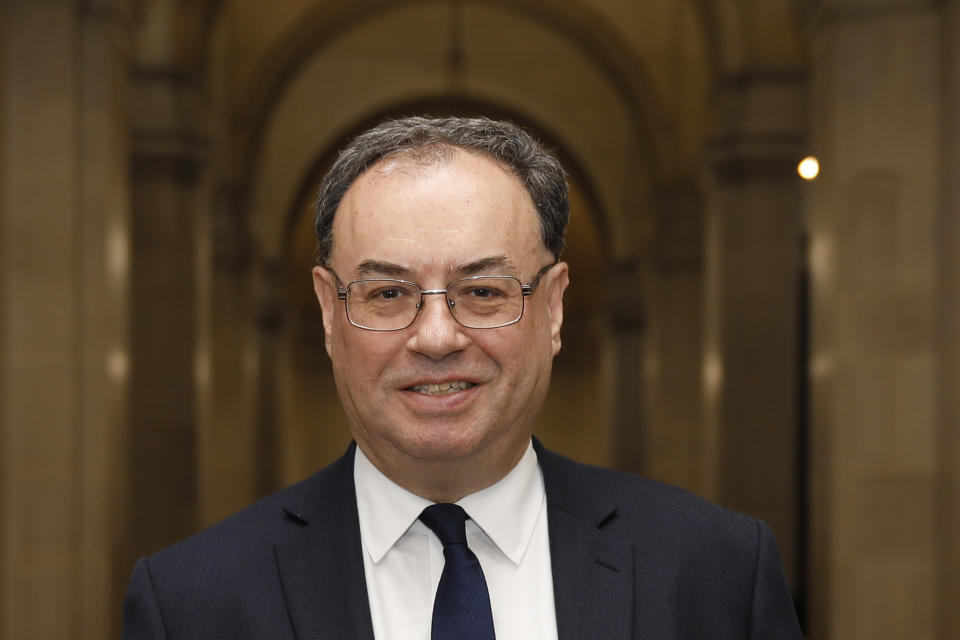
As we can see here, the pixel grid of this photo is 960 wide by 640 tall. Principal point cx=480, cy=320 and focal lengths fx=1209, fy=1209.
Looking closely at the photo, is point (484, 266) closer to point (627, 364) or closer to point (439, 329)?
point (439, 329)

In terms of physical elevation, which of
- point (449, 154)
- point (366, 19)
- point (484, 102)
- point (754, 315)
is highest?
point (366, 19)

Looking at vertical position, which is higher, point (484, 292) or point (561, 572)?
point (484, 292)

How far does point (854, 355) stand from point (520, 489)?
4833mm

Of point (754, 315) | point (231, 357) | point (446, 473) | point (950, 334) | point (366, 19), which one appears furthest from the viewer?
point (366, 19)

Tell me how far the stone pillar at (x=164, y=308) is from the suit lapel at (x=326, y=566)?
29.5 feet

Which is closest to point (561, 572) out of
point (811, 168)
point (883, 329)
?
point (883, 329)

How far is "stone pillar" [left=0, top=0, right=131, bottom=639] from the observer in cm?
706

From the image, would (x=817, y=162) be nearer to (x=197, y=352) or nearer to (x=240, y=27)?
(x=197, y=352)

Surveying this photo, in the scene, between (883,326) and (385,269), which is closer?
(385,269)

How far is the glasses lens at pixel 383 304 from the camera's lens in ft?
7.50

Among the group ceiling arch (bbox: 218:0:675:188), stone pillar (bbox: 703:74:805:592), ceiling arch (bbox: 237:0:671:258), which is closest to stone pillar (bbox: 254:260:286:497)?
ceiling arch (bbox: 237:0:671:258)

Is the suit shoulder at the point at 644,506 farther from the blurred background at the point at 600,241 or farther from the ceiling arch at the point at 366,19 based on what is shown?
the ceiling arch at the point at 366,19

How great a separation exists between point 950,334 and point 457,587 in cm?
494

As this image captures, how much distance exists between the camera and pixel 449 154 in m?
2.36
